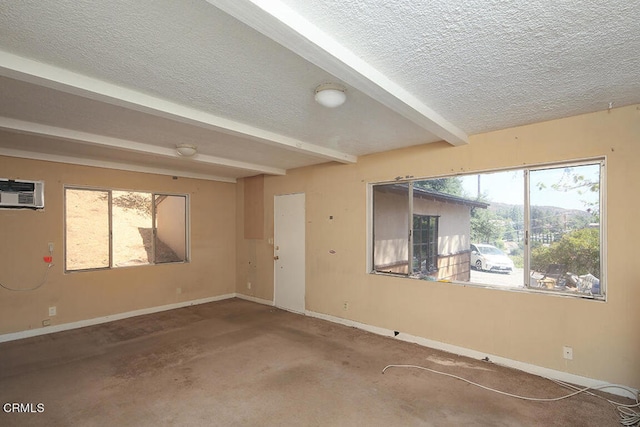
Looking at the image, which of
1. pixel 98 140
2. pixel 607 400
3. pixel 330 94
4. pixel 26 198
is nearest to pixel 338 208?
pixel 330 94

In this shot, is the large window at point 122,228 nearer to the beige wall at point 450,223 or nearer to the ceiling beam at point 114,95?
the ceiling beam at point 114,95

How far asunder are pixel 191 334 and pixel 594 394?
433 centimetres

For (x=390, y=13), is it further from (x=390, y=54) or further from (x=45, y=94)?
(x=45, y=94)

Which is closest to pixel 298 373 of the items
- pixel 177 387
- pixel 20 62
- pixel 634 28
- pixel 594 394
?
pixel 177 387

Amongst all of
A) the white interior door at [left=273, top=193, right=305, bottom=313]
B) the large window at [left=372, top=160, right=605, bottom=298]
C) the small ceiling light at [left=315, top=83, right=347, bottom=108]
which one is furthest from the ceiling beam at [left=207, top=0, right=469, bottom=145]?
the white interior door at [left=273, top=193, right=305, bottom=313]

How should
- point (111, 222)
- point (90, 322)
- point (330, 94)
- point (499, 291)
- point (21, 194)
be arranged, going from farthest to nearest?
point (111, 222) → point (90, 322) → point (21, 194) → point (499, 291) → point (330, 94)

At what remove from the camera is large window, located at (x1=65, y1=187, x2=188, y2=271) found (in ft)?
14.9

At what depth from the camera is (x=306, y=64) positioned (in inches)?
76.9

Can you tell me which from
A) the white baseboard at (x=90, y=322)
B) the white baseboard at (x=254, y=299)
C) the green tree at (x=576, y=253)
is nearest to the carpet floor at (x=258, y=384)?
the white baseboard at (x=90, y=322)

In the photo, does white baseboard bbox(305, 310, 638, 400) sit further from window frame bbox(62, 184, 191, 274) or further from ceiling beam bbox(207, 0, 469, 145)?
window frame bbox(62, 184, 191, 274)

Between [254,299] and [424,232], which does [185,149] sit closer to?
[424,232]

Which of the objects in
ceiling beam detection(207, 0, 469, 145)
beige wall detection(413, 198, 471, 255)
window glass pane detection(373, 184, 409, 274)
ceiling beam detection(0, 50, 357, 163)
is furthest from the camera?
window glass pane detection(373, 184, 409, 274)

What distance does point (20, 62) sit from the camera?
188 centimetres

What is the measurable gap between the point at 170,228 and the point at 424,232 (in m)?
4.37
